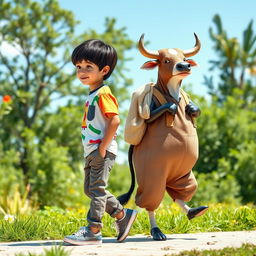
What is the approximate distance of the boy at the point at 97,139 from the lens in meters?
4.73

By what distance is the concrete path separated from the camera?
421 centimetres

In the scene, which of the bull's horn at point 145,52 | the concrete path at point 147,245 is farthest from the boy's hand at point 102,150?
the bull's horn at point 145,52

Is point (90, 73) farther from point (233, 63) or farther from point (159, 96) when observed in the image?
point (233, 63)

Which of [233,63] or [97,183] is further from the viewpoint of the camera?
[233,63]

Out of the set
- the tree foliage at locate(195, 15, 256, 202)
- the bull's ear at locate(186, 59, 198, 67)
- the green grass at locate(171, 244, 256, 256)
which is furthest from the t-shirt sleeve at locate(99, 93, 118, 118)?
the tree foliage at locate(195, 15, 256, 202)

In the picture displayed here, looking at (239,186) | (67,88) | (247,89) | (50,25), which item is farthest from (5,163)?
(247,89)

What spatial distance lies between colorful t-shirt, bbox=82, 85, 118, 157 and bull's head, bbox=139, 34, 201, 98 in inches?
29.4

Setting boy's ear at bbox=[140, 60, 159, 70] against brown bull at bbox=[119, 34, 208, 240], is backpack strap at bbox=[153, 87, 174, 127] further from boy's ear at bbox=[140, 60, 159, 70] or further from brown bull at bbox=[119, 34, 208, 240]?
boy's ear at bbox=[140, 60, 159, 70]

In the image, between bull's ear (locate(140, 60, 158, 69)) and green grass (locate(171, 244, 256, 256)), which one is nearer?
green grass (locate(171, 244, 256, 256))

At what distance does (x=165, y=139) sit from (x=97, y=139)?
734 millimetres

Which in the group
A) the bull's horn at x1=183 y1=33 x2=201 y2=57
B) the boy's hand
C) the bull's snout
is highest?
the bull's horn at x1=183 y1=33 x2=201 y2=57

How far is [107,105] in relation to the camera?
4.74 meters

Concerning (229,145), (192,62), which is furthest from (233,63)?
(192,62)

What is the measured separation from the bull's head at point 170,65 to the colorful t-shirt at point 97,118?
0.75 meters
